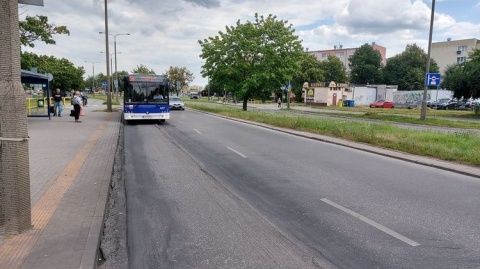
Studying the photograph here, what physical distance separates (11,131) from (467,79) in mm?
38975

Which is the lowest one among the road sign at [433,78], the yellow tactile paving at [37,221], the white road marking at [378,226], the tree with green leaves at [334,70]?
the white road marking at [378,226]

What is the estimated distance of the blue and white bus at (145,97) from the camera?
22.5 m

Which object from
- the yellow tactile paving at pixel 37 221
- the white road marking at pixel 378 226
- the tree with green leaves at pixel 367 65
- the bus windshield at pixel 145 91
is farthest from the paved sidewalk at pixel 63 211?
the tree with green leaves at pixel 367 65

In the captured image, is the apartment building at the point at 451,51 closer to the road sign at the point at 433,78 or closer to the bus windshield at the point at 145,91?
the road sign at the point at 433,78

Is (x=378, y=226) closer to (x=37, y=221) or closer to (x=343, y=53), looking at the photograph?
(x=37, y=221)

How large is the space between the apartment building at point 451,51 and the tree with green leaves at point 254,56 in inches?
2925

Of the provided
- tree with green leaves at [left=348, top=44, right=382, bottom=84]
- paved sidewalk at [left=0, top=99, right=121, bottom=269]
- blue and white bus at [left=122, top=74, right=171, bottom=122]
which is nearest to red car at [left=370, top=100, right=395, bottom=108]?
tree with green leaves at [left=348, top=44, right=382, bottom=84]

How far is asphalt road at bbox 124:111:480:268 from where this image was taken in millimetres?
4336

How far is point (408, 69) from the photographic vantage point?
89062 mm

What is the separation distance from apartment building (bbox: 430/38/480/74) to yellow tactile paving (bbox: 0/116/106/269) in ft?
335

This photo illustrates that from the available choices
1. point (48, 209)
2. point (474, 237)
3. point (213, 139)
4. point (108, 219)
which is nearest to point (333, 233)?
point (474, 237)

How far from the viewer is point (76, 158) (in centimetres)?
1012

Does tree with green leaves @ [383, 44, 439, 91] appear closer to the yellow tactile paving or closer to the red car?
the red car

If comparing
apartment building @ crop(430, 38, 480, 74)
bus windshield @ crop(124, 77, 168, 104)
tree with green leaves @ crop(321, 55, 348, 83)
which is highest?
apartment building @ crop(430, 38, 480, 74)
